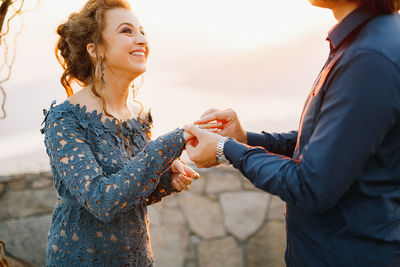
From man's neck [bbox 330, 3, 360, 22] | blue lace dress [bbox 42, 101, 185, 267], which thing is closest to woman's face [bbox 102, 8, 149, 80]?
blue lace dress [bbox 42, 101, 185, 267]

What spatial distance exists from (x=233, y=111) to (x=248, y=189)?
171cm

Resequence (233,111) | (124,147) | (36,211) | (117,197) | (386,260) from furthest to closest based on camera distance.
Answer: (36,211)
(233,111)
(124,147)
(117,197)
(386,260)

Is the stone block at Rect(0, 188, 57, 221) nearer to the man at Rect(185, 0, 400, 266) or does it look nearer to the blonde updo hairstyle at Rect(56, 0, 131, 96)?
the blonde updo hairstyle at Rect(56, 0, 131, 96)

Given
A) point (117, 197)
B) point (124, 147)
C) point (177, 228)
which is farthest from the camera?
point (177, 228)

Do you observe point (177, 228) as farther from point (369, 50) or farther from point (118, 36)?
point (369, 50)

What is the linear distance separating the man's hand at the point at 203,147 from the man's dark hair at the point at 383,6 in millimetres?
875

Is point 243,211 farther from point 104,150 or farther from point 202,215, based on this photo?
point 104,150

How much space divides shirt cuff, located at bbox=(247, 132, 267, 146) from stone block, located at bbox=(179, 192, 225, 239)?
156cm

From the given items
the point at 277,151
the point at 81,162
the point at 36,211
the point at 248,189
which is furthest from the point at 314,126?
the point at 36,211

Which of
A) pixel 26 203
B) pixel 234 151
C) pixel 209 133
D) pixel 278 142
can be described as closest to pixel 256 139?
pixel 278 142

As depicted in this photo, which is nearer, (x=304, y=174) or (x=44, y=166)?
(x=304, y=174)

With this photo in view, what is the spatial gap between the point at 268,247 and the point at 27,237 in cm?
244

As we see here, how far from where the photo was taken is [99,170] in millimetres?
1743

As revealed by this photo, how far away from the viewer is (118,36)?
2109mm
